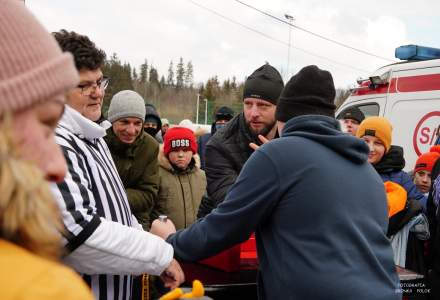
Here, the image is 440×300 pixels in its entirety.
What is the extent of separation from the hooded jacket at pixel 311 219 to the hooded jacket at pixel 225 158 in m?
1.00

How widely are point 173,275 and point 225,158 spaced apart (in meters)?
1.20

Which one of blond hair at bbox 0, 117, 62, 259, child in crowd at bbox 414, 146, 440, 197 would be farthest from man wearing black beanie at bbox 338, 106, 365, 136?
blond hair at bbox 0, 117, 62, 259

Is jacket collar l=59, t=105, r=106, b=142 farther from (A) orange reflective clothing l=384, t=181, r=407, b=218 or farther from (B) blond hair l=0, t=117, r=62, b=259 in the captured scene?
(A) orange reflective clothing l=384, t=181, r=407, b=218

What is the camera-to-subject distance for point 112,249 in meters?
1.64

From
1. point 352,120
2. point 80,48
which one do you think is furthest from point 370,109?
point 80,48

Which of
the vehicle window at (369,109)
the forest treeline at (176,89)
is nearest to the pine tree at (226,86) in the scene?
the forest treeline at (176,89)

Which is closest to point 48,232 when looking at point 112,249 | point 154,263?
point 112,249

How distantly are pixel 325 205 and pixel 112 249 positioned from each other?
0.83m

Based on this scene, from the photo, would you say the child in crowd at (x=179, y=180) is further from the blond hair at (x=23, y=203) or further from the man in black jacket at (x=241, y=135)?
the blond hair at (x=23, y=203)

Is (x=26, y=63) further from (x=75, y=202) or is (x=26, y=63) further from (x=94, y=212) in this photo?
(x=94, y=212)

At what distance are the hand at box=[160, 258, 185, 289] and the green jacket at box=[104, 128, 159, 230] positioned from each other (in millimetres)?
1448

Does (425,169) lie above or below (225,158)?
below

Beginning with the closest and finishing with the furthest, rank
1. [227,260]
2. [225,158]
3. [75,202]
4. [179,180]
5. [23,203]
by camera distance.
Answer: [23,203] → [75,202] → [227,260] → [225,158] → [179,180]

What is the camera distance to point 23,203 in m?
0.74
